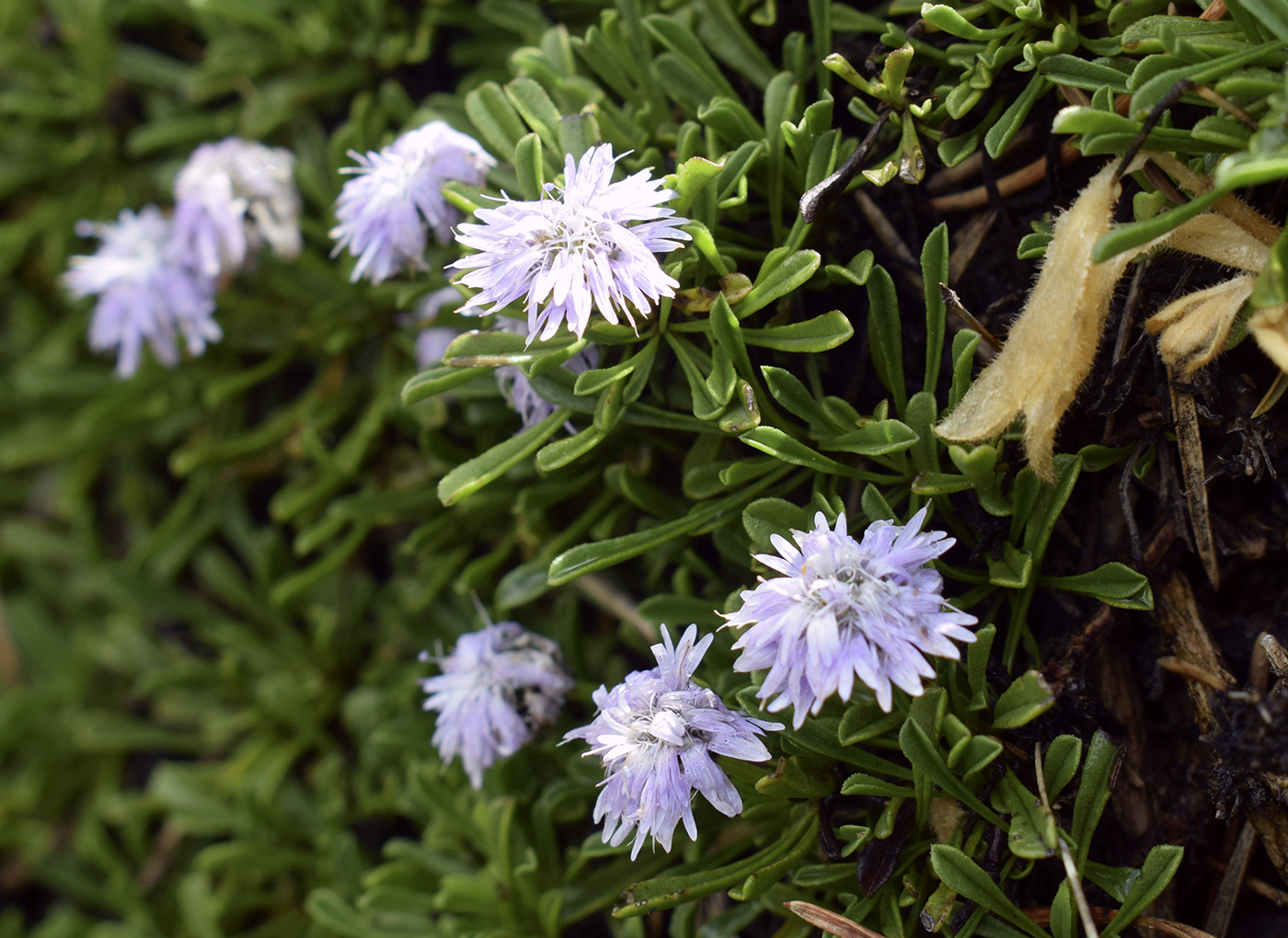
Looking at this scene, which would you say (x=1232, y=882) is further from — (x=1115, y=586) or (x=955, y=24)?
(x=955, y=24)

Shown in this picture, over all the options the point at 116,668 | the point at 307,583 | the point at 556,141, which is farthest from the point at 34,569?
the point at 556,141

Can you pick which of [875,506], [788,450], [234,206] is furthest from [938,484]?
[234,206]

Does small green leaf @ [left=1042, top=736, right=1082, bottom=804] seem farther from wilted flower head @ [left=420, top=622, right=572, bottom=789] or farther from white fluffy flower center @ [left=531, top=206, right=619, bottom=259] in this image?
white fluffy flower center @ [left=531, top=206, right=619, bottom=259]

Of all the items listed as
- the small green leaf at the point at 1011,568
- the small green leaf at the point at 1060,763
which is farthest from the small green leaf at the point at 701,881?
the small green leaf at the point at 1011,568

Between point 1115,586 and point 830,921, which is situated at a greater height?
point 1115,586

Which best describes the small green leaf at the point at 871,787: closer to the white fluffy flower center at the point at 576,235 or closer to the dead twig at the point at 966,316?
the dead twig at the point at 966,316
